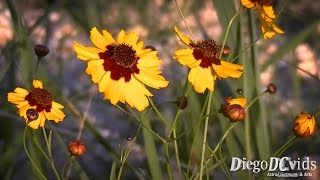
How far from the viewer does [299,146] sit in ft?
4.09

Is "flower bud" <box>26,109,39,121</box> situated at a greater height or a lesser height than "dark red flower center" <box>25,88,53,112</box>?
lesser

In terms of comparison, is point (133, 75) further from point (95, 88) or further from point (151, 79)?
point (95, 88)

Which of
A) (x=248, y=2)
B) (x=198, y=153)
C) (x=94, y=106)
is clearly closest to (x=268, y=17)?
(x=248, y=2)

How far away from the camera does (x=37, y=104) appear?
1.93ft

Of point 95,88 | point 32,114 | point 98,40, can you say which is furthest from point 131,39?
point 95,88

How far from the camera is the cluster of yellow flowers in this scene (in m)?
0.56

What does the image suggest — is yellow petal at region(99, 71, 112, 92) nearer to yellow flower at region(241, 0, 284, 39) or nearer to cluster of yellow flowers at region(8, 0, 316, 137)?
cluster of yellow flowers at region(8, 0, 316, 137)

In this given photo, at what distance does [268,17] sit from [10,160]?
0.46 metres

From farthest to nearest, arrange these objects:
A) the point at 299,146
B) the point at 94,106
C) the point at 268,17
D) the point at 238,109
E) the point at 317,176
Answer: the point at 94,106 → the point at 299,146 → the point at 317,176 → the point at 268,17 → the point at 238,109

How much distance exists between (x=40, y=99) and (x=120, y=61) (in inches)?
3.4

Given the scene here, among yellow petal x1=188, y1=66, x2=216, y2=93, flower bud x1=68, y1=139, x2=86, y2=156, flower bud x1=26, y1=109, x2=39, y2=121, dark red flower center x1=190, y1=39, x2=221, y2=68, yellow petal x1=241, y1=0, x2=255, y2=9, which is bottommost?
flower bud x1=68, y1=139, x2=86, y2=156

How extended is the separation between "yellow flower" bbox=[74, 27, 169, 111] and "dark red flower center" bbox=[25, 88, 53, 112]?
52mm

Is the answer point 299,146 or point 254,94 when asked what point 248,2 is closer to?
point 254,94

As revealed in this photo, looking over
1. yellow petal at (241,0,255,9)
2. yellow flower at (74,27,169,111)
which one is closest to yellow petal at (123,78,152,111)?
yellow flower at (74,27,169,111)
